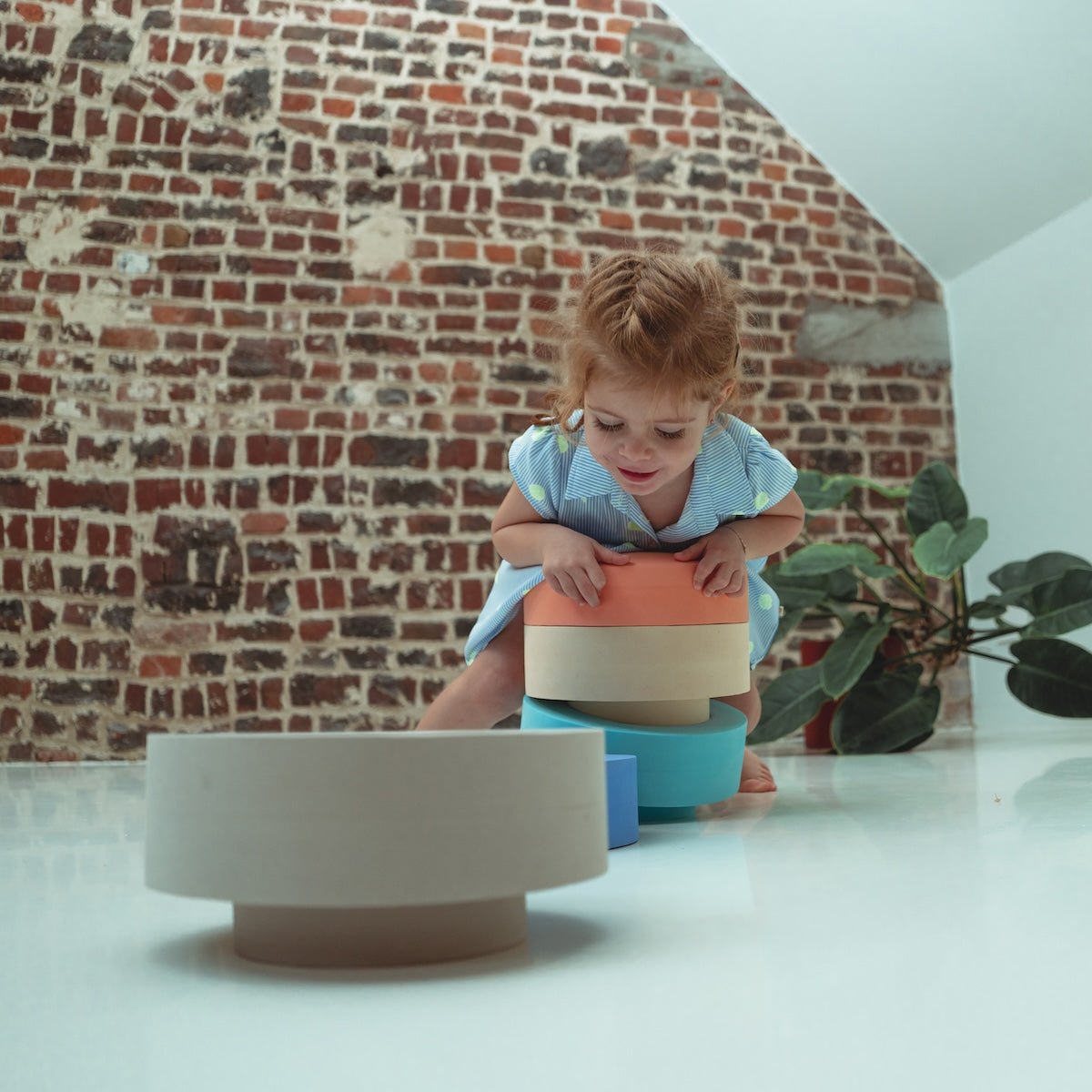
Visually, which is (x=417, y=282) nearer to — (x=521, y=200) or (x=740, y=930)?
(x=521, y=200)

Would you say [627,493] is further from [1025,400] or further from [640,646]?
[1025,400]

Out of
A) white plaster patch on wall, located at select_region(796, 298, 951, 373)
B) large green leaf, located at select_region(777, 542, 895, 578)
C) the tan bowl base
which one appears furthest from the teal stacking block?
white plaster patch on wall, located at select_region(796, 298, 951, 373)

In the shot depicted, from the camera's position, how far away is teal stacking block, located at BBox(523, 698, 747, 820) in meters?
1.63

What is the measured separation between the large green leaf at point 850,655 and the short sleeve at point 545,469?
50.2 inches

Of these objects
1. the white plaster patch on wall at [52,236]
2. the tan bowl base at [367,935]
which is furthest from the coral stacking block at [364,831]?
the white plaster patch on wall at [52,236]

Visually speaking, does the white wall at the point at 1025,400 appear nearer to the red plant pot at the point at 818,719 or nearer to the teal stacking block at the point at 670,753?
the red plant pot at the point at 818,719

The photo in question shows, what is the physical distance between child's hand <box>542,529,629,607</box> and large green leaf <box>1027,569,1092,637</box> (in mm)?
1967

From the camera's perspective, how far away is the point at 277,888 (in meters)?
0.77

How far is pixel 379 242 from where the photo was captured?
400 cm

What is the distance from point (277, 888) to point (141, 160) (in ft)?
12.0

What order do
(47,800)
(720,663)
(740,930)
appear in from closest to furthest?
(740,930), (720,663), (47,800)

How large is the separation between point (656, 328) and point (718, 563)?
37cm

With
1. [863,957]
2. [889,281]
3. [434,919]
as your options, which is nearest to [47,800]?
[434,919]

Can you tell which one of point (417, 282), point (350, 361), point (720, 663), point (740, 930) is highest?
point (417, 282)
